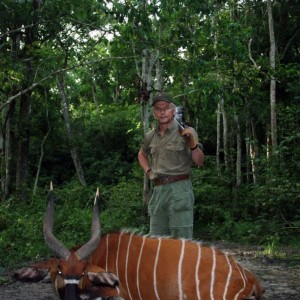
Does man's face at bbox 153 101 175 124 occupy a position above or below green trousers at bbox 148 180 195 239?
above

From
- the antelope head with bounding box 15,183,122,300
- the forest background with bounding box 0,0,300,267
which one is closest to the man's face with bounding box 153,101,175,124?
the antelope head with bounding box 15,183,122,300

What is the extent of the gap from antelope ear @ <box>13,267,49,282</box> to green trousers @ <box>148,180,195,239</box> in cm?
122

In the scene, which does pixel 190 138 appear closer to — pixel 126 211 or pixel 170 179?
pixel 170 179

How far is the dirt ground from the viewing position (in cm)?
557

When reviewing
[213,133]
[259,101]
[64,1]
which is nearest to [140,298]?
[64,1]

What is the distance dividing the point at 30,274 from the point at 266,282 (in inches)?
148

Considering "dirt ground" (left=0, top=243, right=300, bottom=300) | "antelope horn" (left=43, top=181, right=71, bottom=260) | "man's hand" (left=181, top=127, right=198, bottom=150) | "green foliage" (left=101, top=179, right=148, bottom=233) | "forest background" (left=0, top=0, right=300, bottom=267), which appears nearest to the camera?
"antelope horn" (left=43, top=181, right=71, bottom=260)

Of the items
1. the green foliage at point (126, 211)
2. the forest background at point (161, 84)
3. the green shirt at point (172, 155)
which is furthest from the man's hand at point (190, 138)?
the green foliage at point (126, 211)

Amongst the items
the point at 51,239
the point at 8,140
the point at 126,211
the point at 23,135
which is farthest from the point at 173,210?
the point at 8,140

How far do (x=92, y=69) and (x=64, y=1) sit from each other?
169 inches

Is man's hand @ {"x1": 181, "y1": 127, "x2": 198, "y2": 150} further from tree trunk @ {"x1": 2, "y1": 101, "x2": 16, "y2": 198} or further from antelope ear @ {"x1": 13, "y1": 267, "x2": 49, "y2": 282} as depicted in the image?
tree trunk @ {"x1": 2, "y1": 101, "x2": 16, "y2": 198}

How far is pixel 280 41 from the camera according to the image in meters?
17.4

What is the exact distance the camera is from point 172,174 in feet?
13.8

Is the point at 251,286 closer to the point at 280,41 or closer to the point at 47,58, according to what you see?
the point at 47,58
